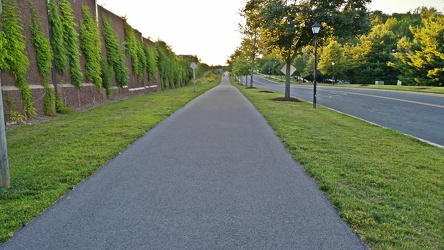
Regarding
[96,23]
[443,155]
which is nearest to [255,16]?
[96,23]

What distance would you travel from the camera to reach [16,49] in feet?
30.6

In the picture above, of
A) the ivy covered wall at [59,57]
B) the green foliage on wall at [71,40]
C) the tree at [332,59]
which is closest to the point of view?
the ivy covered wall at [59,57]

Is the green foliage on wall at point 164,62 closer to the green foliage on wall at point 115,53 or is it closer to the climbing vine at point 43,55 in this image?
the green foliage on wall at point 115,53

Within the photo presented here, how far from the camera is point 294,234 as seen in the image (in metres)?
3.01

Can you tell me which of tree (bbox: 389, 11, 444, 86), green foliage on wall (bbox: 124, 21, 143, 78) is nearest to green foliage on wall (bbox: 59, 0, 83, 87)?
green foliage on wall (bbox: 124, 21, 143, 78)

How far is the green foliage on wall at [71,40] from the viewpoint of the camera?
1305 cm

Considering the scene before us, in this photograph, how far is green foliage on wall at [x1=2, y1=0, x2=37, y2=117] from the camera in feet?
29.7

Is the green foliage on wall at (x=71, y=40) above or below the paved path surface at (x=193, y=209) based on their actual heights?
above

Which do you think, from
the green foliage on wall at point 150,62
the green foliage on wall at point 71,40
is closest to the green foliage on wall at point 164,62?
the green foliage on wall at point 150,62

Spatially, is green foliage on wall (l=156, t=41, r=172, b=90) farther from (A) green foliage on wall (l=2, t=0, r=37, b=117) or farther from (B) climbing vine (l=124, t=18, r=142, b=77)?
(A) green foliage on wall (l=2, t=0, r=37, b=117)

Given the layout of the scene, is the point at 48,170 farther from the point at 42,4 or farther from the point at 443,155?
the point at 42,4

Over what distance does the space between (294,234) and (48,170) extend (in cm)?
406

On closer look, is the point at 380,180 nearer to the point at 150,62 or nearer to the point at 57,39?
the point at 57,39

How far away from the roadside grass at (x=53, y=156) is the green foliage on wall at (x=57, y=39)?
306 centimetres
